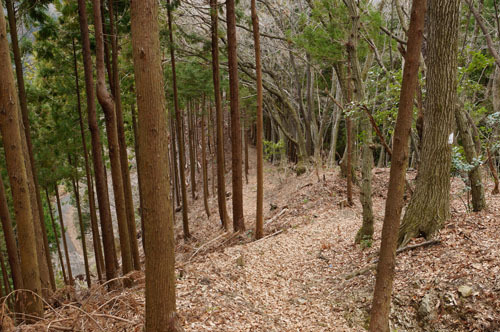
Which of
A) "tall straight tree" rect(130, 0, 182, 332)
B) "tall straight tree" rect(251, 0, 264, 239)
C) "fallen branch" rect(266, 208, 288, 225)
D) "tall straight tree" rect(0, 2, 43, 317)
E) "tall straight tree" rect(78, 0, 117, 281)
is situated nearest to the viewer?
"tall straight tree" rect(130, 0, 182, 332)

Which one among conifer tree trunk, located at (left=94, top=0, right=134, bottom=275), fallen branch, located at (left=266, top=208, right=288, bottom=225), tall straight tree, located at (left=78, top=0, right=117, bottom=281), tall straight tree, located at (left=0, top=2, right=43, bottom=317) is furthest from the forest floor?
fallen branch, located at (left=266, top=208, right=288, bottom=225)

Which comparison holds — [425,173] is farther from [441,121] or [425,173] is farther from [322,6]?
[322,6]

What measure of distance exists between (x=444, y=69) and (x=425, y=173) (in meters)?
1.64

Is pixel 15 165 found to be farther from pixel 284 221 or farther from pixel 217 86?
pixel 284 221

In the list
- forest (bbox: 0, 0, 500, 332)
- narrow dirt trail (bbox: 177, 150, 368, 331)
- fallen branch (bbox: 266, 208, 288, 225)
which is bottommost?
fallen branch (bbox: 266, 208, 288, 225)

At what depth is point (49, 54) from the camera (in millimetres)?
9969

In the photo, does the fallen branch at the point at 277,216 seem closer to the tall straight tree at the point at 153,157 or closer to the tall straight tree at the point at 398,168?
the tall straight tree at the point at 398,168

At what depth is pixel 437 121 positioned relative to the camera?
212 inches

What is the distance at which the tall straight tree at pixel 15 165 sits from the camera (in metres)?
4.09

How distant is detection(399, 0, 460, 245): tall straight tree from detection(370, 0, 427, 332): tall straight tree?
2.35m

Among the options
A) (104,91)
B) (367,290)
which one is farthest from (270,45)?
(367,290)

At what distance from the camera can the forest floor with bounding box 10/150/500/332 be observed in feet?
14.3

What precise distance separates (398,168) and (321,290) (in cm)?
Answer: 378

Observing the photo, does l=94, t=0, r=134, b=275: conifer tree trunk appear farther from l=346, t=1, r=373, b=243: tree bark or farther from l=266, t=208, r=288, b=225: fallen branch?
l=266, t=208, r=288, b=225: fallen branch
